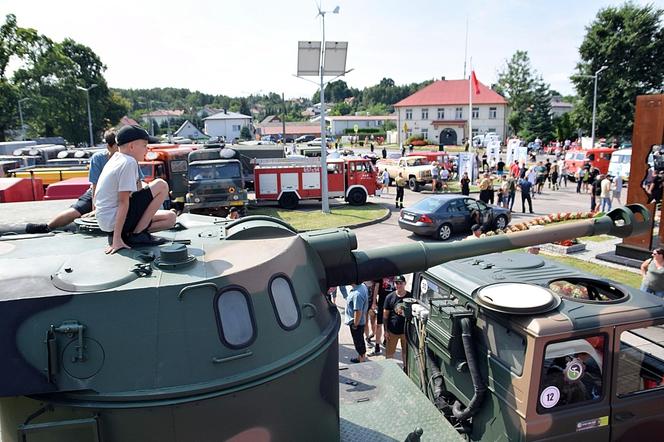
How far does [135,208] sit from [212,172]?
18.6 meters

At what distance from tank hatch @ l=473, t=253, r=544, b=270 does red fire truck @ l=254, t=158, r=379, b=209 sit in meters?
19.2

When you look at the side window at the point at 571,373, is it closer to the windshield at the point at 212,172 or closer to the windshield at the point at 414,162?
the windshield at the point at 212,172

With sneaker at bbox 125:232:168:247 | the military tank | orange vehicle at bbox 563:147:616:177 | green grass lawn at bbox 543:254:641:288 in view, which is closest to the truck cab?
the military tank

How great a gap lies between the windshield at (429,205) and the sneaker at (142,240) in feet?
49.4

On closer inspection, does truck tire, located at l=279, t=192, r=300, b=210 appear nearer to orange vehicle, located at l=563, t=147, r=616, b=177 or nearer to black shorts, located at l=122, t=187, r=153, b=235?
orange vehicle, located at l=563, t=147, r=616, b=177

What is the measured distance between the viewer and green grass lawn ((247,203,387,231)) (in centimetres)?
2130

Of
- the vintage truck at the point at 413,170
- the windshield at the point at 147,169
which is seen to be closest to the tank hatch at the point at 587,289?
the windshield at the point at 147,169

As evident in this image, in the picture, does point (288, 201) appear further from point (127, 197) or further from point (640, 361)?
point (127, 197)

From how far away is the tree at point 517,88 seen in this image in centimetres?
7562

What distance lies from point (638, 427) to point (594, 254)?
11.7m

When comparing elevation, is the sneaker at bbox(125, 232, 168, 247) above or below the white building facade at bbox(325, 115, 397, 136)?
below

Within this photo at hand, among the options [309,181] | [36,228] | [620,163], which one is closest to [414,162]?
[309,181]

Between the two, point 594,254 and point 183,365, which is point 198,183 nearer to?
point 594,254

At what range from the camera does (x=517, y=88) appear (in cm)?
7975
